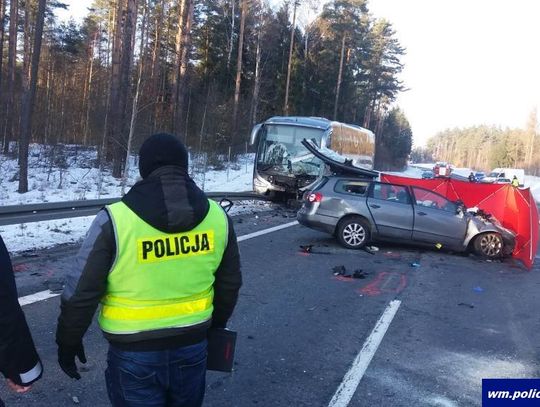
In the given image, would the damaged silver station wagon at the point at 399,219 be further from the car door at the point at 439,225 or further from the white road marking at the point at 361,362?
the white road marking at the point at 361,362

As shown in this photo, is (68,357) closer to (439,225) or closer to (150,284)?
(150,284)

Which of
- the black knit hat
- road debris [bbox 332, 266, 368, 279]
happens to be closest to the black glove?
the black knit hat

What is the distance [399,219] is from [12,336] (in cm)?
910

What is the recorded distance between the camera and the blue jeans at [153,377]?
2227 millimetres

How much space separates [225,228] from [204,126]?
2786 cm

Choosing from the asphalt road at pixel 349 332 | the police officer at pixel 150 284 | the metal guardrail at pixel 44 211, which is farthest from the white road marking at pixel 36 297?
the police officer at pixel 150 284

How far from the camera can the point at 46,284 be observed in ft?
20.5

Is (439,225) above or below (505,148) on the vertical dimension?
below

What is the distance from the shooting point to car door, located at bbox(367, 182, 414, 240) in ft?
34.1

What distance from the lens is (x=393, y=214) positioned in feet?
34.3

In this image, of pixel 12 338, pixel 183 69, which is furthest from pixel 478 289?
pixel 183 69

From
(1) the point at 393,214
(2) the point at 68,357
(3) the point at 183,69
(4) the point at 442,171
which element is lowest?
(2) the point at 68,357

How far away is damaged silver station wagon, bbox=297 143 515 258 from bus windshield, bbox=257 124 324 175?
7.40m

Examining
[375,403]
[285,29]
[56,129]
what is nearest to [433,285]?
[375,403]
